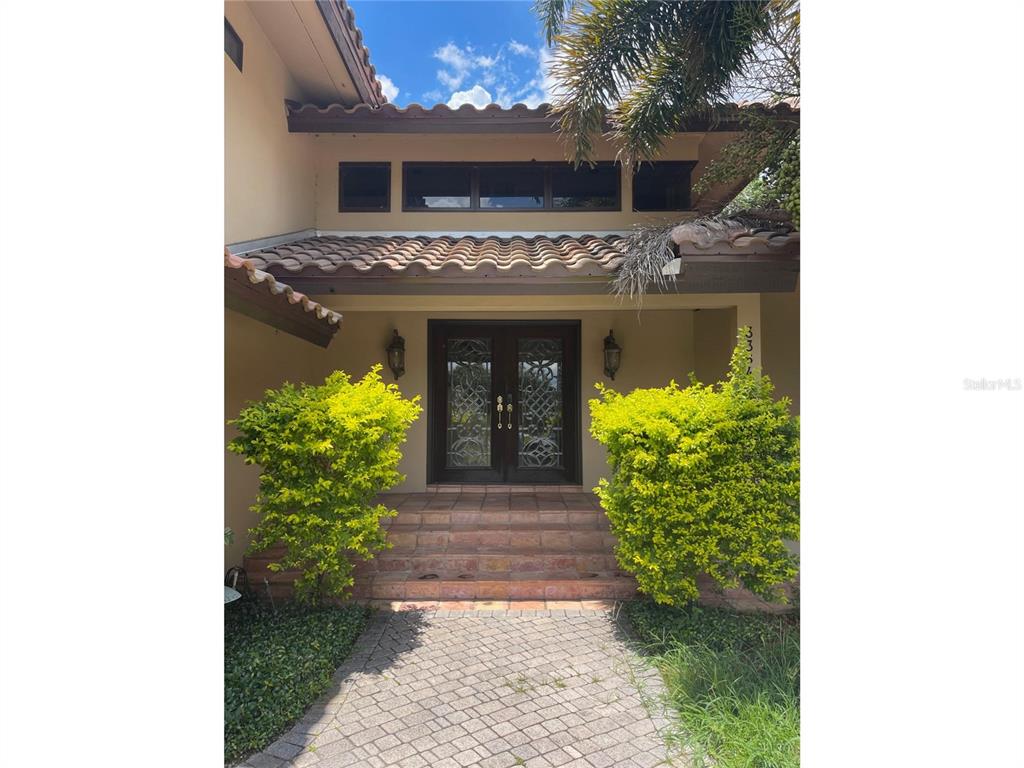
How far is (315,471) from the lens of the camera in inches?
193

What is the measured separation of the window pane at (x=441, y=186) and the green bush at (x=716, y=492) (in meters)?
5.77

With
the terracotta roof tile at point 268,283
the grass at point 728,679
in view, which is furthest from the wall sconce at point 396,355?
the grass at point 728,679

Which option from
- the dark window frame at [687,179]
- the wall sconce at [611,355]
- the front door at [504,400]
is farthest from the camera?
the front door at [504,400]

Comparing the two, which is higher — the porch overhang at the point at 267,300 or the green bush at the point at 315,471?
the porch overhang at the point at 267,300

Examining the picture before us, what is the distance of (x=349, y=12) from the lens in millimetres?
7492

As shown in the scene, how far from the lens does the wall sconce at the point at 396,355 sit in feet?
28.8

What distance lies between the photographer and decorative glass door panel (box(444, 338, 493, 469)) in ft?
30.1

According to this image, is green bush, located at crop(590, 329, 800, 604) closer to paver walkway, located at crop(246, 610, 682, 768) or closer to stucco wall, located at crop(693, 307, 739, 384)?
paver walkway, located at crop(246, 610, 682, 768)

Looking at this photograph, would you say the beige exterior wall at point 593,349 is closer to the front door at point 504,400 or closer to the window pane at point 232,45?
the front door at point 504,400

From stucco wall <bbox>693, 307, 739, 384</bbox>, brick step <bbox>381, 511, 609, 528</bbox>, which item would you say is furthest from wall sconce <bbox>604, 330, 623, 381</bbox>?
brick step <bbox>381, 511, 609, 528</bbox>

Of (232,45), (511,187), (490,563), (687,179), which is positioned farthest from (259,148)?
(687,179)
